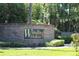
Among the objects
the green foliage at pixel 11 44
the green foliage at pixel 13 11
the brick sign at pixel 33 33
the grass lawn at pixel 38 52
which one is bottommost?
the grass lawn at pixel 38 52

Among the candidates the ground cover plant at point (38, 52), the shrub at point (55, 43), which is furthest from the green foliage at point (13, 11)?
the shrub at point (55, 43)

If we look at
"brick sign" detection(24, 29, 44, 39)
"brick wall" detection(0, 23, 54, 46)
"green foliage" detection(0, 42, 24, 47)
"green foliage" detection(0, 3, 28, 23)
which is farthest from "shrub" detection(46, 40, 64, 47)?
"green foliage" detection(0, 3, 28, 23)

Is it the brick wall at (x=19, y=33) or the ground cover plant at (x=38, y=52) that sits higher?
the brick wall at (x=19, y=33)

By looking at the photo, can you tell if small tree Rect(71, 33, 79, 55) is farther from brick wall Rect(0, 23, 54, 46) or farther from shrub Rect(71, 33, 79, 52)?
brick wall Rect(0, 23, 54, 46)

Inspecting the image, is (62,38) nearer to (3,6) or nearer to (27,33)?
(27,33)

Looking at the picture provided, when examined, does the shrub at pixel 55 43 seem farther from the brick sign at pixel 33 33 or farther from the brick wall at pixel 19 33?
the brick sign at pixel 33 33

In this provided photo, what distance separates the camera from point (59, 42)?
12625 millimetres

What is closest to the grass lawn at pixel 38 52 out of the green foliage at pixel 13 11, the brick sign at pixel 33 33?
the brick sign at pixel 33 33

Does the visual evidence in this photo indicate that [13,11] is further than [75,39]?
No

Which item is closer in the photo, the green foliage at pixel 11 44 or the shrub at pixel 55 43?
the shrub at pixel 55 43

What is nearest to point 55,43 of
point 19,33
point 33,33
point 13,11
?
point 33,33

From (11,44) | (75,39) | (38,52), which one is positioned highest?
(75,39)

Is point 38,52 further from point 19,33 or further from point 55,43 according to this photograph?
point 19,33

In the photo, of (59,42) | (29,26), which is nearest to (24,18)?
(29,26)
